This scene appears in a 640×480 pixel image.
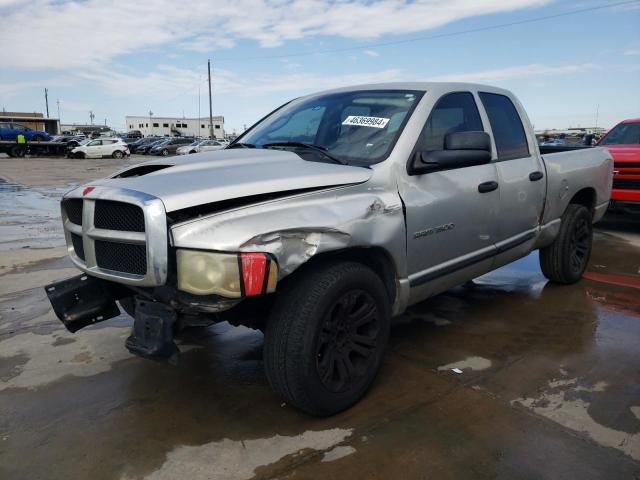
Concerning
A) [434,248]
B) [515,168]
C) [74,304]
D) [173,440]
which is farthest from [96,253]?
[515,168]

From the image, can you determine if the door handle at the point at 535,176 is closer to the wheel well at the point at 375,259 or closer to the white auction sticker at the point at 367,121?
the white auction sticker at the point at 367,121

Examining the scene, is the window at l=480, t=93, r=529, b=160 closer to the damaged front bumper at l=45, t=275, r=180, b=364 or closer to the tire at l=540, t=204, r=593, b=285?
the tire at l=540, t=204, r=593, b=285

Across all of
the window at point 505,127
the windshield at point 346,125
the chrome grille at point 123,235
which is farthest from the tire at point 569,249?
the chrome grille at point 123,235

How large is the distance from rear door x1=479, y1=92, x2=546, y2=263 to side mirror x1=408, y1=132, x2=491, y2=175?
766 mm

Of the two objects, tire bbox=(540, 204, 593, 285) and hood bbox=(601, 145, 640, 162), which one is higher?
hood bbox=(601, 145, 640, 162)

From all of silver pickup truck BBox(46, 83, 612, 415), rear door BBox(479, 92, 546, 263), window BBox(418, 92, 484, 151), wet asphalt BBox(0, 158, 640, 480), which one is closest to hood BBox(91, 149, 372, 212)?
silver pickup truck BBox(46, 83, 612, 415)

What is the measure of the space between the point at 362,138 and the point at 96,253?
168 centimetres

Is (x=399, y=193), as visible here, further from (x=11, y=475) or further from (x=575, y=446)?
(x=11, y=475)

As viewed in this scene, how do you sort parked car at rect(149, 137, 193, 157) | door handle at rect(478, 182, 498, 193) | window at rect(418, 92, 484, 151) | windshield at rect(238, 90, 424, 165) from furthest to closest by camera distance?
parked car at rect(149, 137, 193, 157), door handle at rect(478, 182, 498, 193), window at rect(418, 92, 484, 151), windshield at rect(238, 90, 424, 165)

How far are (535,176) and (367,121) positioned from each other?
1752 mm

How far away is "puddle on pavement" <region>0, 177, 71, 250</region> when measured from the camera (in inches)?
294

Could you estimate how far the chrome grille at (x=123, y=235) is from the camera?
230cm

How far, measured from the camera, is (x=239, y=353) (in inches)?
144

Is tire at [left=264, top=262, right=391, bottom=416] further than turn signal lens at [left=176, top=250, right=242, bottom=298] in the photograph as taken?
Yes
